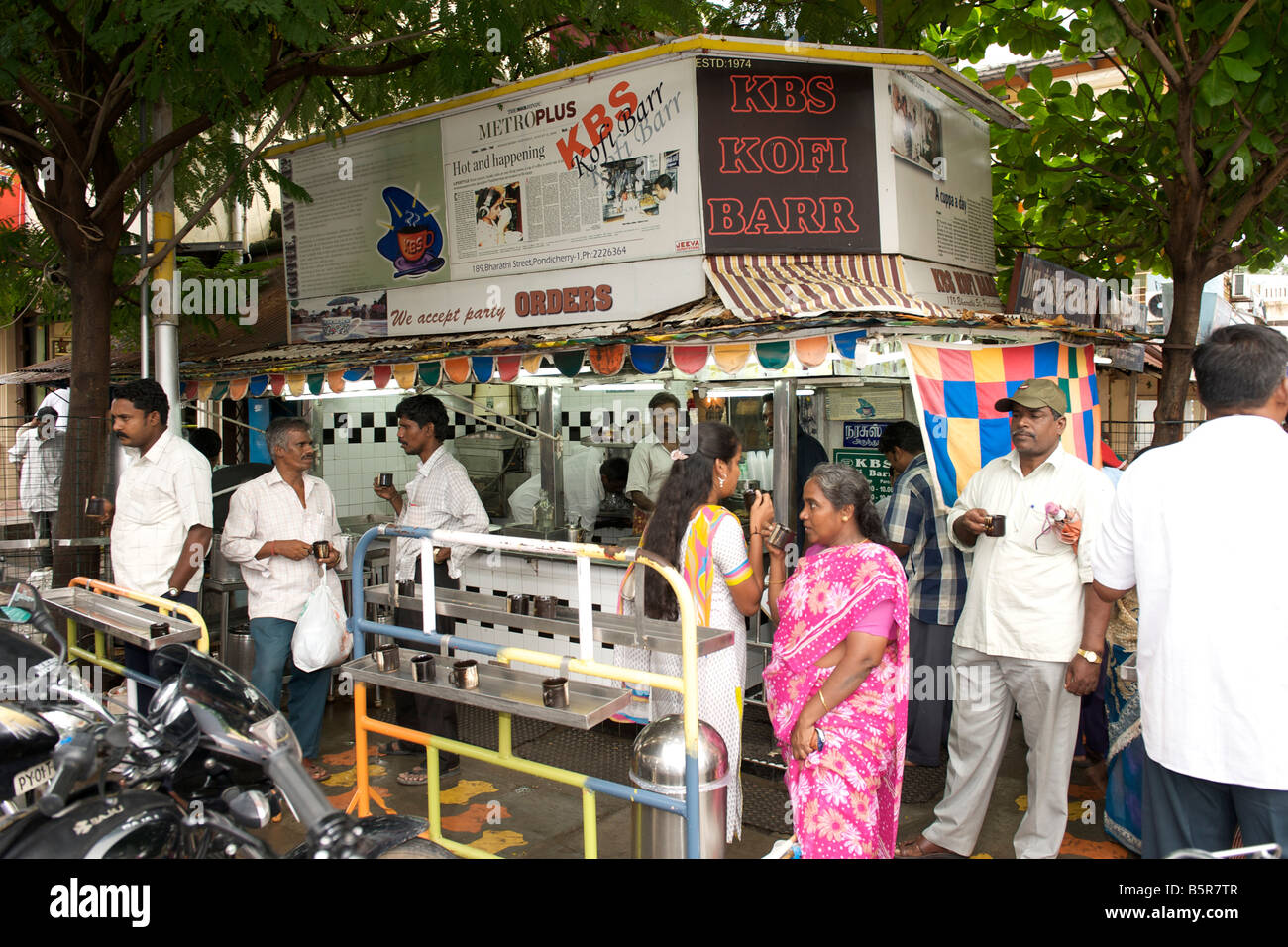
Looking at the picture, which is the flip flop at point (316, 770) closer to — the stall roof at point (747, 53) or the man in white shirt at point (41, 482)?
the man in white shirt at point (41, 482)

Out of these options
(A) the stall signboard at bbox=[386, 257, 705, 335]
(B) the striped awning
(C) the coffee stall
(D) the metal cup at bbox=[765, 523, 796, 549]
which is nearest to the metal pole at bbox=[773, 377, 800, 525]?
(C) the coffee stall

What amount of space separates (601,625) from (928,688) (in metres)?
2.48

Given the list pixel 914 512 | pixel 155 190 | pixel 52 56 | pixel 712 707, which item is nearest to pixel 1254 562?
pixel 712 707

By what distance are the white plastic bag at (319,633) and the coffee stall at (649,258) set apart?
33 cm

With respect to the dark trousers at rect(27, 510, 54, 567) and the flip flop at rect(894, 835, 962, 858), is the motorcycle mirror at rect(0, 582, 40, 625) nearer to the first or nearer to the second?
the dark trousers at rect(27, 510, 54, 567)

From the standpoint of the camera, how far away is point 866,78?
6539 mm

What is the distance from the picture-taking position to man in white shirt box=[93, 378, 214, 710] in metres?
4.69

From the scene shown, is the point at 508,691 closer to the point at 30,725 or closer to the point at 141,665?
the point at 30,725

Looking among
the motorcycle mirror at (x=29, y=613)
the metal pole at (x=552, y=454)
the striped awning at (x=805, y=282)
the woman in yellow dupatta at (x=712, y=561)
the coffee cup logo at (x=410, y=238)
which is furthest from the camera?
the metal pole at (x=552, y=454)

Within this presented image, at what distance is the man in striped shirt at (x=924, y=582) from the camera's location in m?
5.06

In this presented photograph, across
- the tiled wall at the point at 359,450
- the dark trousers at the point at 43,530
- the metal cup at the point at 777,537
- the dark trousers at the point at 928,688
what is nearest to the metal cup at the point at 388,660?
the metal cup at the point at 777,537

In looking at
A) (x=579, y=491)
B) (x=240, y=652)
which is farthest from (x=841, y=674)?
(x=579, y=491)

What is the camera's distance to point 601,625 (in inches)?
148

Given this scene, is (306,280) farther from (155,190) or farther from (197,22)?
(197,22)
